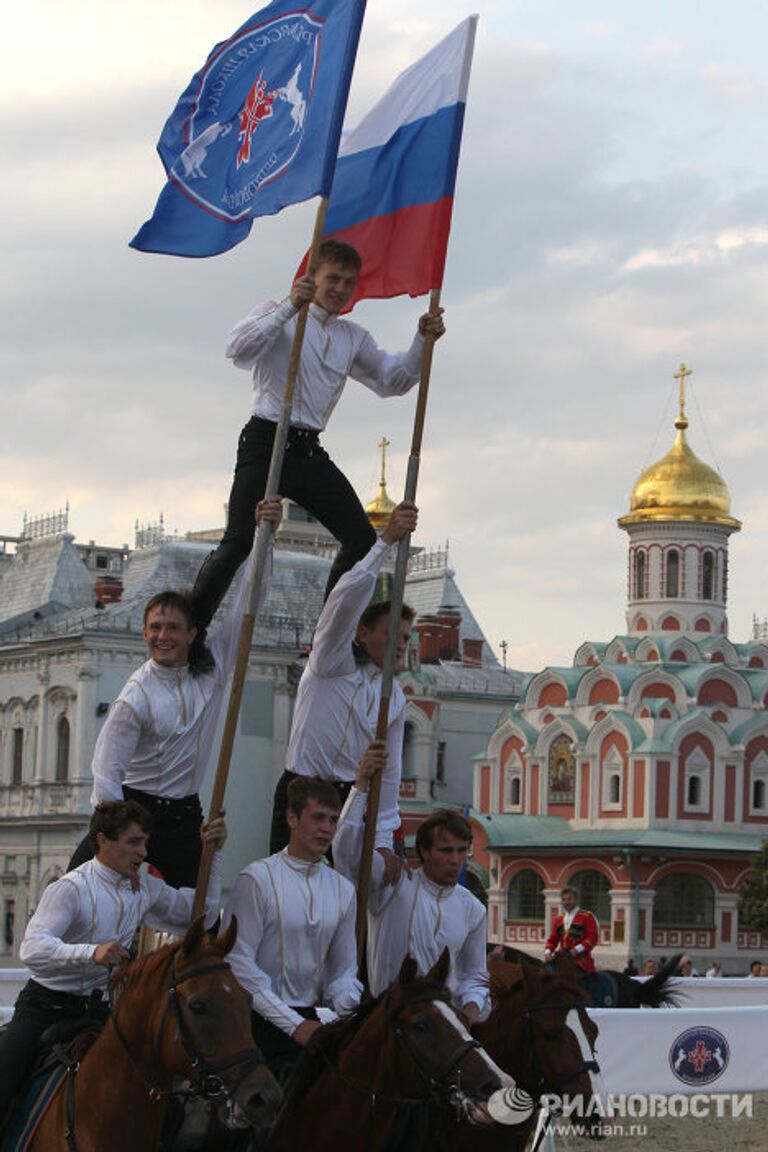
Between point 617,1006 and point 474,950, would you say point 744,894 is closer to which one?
point 617,1006

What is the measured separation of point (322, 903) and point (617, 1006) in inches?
281

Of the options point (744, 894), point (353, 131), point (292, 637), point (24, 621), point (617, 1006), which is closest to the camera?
point (353, 131)

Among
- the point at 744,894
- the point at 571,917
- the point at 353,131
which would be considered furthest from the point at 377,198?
the point at 744,894

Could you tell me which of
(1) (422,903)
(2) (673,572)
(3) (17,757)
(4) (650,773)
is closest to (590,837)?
(4) (650,773)

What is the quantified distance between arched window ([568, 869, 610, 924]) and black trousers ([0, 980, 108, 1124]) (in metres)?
45.9

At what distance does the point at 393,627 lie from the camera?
9.23 m

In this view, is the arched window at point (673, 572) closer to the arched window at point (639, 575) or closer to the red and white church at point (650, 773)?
the red and white church at point (650, 773)

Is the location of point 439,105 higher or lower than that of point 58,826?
higher

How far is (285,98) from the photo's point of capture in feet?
31.9

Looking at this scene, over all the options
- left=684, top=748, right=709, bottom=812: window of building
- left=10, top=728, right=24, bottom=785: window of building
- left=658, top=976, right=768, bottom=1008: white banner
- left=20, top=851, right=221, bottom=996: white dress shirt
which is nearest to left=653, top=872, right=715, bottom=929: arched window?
left=684, top=748, right=709, bottom=812: window of building

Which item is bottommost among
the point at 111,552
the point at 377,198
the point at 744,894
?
the point at 744,894

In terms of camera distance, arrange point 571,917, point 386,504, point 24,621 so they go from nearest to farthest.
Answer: point 571,917 < point 24,621 < point 386,504

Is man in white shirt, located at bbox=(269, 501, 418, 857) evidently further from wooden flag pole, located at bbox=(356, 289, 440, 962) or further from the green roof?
the green roof

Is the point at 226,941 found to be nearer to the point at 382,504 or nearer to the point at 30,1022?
the point at 30,1022
